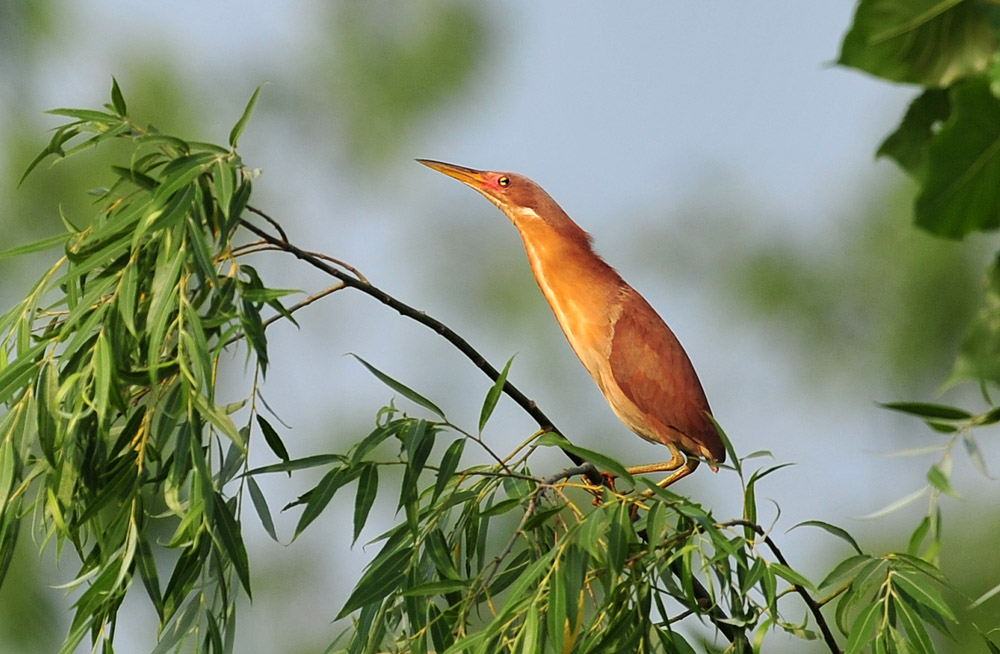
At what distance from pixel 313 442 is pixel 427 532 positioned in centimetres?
745

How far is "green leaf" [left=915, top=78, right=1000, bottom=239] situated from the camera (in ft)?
1.85

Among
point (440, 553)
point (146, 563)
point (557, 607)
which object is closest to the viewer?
point (557, 607)

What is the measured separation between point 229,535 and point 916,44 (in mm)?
1042

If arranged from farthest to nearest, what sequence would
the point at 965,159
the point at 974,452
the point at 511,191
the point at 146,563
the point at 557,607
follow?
the point at 511,191 → the point at 146,563 → the point at 557,607 → the point at 974,452 → the point at 965,159

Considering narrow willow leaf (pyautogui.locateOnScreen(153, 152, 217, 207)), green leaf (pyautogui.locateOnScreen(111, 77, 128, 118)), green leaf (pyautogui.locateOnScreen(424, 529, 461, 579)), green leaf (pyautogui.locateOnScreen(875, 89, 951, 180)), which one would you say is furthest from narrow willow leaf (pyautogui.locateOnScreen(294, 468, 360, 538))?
green leaf (pyautogui.locateOnScreen(875, 89, 951, 180))

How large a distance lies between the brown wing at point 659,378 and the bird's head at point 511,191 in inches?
11.8

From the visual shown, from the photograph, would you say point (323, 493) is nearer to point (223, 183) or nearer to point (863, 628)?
point (223, 183)

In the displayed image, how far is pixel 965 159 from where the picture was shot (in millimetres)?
565

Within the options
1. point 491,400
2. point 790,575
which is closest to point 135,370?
point 491,400

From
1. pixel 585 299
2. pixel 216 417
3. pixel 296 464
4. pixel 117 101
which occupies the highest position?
pixel 117 101

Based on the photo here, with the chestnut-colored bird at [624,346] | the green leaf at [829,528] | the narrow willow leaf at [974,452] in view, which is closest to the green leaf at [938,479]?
the narrow willow leaf at [974,452]

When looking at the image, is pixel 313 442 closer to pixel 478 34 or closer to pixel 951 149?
pixel 478 34

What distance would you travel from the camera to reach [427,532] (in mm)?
1496

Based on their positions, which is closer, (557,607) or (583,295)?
(557,607)
